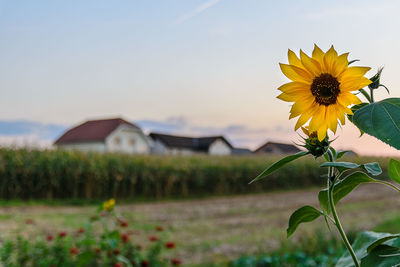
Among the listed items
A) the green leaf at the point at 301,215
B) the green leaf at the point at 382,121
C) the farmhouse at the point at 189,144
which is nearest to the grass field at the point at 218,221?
the green leaf at the point at 301,215

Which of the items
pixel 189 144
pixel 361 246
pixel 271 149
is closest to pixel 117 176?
pixel 271 149

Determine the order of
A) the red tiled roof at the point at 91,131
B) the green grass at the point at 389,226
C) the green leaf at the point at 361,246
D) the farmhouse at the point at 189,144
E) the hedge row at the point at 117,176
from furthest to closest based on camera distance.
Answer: the farmhouse at the point at 189,144
the red tiled roof at the point at 91,131
the hedge row at the point at 117,176
the green grass at the point at 389,226
the green leaf at the point at 361,246

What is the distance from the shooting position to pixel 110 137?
81.1ft

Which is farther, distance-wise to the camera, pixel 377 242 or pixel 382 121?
pixel 377 242

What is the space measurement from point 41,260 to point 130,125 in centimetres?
2245

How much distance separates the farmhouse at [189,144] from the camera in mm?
28859

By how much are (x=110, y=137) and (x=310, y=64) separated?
80.1ft

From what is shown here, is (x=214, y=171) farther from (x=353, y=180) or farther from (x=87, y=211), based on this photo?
(x=353, y=180)

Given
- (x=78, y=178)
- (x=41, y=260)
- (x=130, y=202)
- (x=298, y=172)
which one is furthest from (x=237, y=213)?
(x=298, y=172)

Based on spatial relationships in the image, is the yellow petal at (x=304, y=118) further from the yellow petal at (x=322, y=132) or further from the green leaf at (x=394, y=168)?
the green leaf at (x=394, y=168)

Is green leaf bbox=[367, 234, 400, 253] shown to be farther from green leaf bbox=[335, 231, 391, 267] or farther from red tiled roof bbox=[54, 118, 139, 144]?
red tiled roof bbox=[54, 118, 139, 144]

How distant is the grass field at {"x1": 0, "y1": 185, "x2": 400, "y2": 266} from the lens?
4941 mm

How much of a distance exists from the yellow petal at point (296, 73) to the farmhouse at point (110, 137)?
2300 cm

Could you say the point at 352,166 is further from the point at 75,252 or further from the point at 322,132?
the point at 75,252
